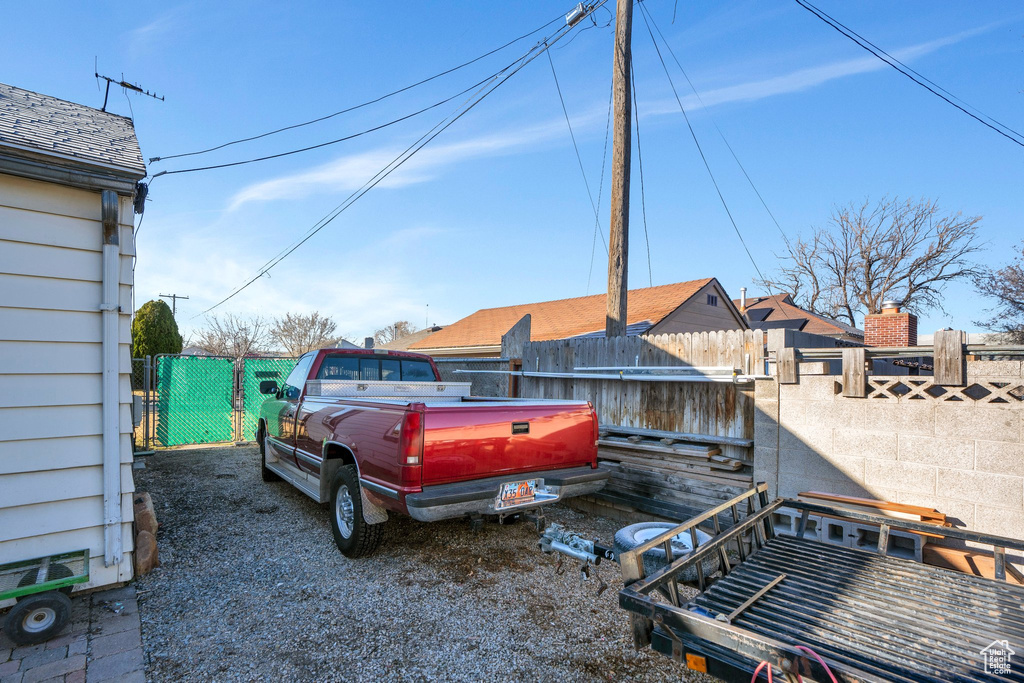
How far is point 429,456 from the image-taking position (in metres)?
3.67

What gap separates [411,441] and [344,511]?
147cm

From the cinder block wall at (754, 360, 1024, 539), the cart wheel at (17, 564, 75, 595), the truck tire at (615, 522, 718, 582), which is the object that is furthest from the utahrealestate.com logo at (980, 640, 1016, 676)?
the cart wheel at (17, 564, 75, 595)

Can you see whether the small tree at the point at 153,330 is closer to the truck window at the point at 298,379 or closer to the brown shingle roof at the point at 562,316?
the brown shingle roof at the point at 562,316

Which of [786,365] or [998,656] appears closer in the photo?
[998,656]

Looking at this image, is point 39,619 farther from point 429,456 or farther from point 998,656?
point 998,656

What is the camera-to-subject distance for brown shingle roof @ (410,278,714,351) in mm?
17047

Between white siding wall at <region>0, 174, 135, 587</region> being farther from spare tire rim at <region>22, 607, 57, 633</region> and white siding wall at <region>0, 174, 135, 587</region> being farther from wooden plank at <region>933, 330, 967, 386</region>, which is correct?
wooden plank at <region>933, 330, 967, 386</region>

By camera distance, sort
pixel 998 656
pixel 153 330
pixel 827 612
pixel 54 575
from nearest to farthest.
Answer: pixel 998 656
pixel 827 612
pixel 54 575
pixel 153 330

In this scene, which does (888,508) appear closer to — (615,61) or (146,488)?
(615,61)

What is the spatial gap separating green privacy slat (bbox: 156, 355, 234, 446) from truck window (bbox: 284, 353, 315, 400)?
499cm

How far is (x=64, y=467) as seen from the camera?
11.7 feet

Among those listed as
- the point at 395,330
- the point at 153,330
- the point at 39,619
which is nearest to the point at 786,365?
the point at 39,619

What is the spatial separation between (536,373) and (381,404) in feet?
14.1

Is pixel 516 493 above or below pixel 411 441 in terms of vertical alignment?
below
